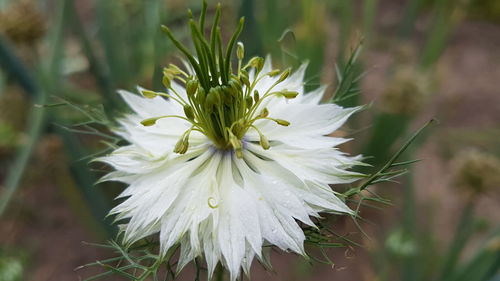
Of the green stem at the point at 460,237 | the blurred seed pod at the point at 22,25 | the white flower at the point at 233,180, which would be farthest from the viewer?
the blurred seed pod at the point at 22,25

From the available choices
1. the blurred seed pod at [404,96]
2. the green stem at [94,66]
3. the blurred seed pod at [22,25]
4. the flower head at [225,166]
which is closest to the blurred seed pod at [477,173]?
the blurred seed pod at [404,96]

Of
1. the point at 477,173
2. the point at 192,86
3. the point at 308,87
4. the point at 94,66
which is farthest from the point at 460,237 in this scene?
the point at 94,66

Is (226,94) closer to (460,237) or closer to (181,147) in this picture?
(181,147)

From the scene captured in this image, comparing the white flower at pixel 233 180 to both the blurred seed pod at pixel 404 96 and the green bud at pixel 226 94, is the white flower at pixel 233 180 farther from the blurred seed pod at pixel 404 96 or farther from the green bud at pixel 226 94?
the blurred seed pod at pixel 404 96

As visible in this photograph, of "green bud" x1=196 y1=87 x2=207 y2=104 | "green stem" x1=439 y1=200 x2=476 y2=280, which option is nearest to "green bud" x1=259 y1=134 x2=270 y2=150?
"green bud" x1=196 y1=87 x2=207 y2=104

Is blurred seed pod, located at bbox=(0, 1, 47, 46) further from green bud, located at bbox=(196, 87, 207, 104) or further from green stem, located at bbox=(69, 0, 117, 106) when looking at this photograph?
green bud, located at bbox=(196, 87, 207, 104)
